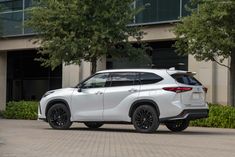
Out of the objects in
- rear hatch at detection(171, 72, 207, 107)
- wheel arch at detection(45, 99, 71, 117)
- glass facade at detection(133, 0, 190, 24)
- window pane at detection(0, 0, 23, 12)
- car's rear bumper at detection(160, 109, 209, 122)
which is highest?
window pane at detection(0, 0, 23, 12)

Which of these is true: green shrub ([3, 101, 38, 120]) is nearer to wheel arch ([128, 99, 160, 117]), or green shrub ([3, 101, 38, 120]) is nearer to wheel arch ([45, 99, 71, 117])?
wheel arch ([45, 99, 71, 117])

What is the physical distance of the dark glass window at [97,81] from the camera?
1638 centimetres

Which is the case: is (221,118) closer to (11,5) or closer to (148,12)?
(148,12)

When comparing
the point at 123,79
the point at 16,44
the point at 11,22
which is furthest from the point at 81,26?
the point at 16,44

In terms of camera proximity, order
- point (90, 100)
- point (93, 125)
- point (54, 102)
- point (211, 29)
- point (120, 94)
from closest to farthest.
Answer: point (120, 94) < point (90, 100) < point (54, 102) < point (93, 125) < point (211, 29)

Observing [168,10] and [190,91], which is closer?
[190,91]

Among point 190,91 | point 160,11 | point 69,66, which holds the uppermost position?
point 160,11

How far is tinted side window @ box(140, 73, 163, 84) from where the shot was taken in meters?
15.5

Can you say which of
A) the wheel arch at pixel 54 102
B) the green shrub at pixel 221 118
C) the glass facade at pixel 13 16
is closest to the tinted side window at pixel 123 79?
the wheel arch at pixel 54 102

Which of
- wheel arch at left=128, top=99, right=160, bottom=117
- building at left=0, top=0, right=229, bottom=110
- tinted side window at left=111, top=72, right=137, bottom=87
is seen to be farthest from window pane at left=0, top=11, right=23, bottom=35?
wheel arch at left=128, top=99, right=160, bottom=117

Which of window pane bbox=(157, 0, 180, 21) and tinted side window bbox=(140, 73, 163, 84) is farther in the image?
window pane bbox=(157, 0, 180, 21)

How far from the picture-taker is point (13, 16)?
33.6 meters

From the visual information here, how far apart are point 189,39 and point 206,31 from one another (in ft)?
2.68

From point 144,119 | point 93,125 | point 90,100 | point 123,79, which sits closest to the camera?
point 144,119
